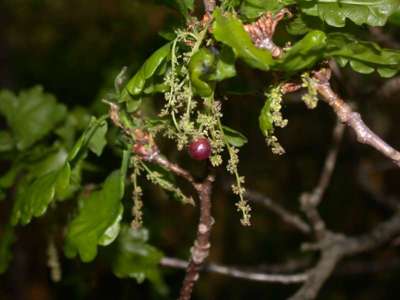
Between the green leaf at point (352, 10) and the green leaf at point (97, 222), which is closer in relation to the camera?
the green leaf at point (352, 10)

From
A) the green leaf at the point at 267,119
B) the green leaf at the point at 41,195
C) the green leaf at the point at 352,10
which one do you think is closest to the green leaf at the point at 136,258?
the green leaf at the point at 41,195

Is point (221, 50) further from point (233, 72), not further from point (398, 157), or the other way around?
point (398, 157)

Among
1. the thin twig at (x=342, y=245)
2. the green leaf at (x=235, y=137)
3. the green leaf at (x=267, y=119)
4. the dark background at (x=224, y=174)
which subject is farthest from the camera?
the dark background at (x=224, y=174)

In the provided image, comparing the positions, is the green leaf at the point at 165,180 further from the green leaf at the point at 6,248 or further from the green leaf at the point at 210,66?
the green leaf at the point at 6,248

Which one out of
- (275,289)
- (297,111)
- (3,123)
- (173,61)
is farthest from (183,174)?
(297,111)

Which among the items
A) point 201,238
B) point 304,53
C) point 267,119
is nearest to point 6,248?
point 201,238

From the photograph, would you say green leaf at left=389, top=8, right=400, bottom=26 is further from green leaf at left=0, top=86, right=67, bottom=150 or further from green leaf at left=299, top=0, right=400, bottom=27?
green leaf at left=0, top=86, right=67, bottom=150

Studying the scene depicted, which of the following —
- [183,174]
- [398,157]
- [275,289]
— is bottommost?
[275,289]
